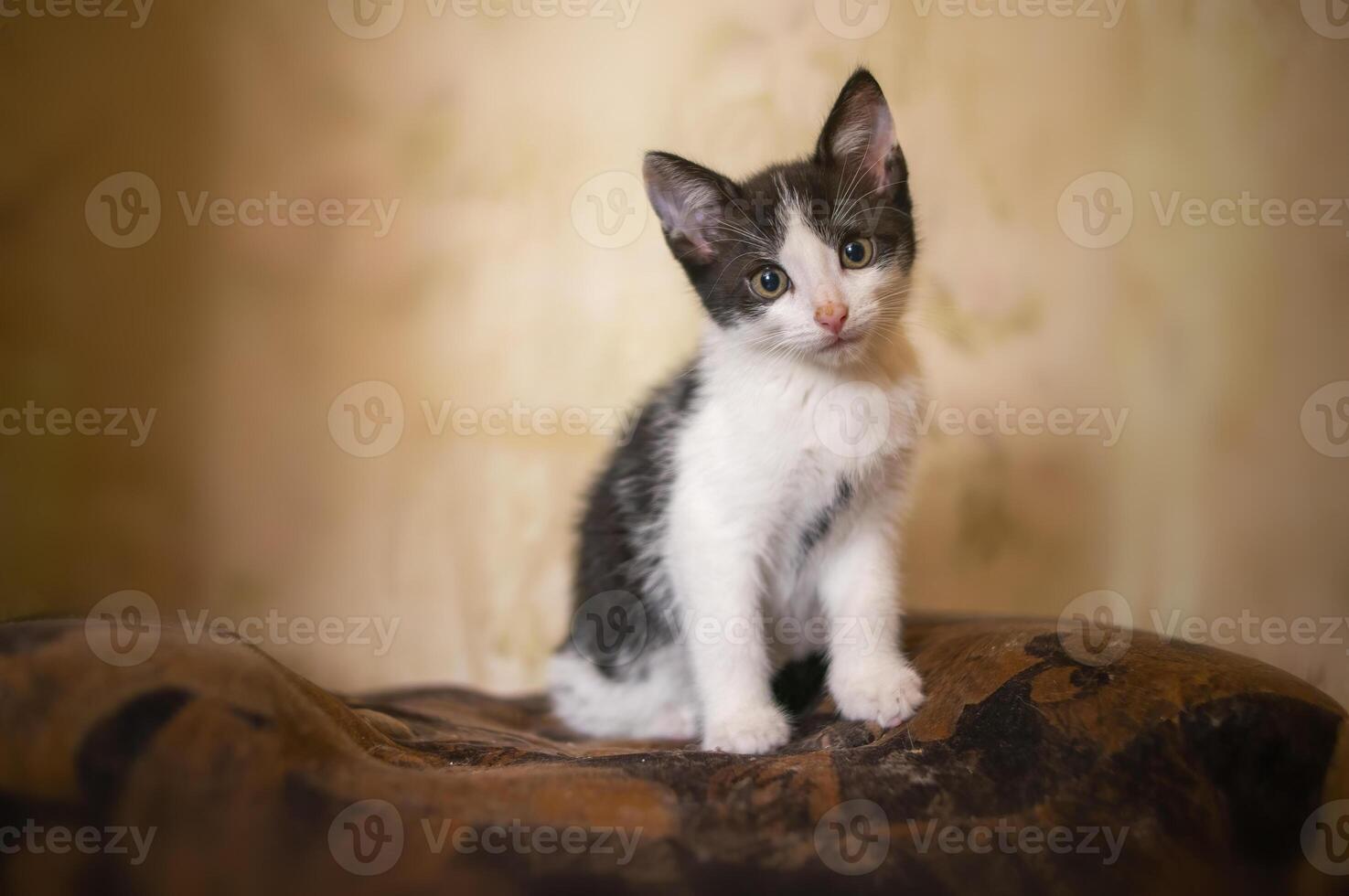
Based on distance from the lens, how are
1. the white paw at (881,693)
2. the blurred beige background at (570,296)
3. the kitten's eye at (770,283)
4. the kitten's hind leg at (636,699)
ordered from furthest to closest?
the blurred beige background at (570,296), the kitten's hind leg at (636,699), the kitten's eye at (770,283), the white paw at (881,693)

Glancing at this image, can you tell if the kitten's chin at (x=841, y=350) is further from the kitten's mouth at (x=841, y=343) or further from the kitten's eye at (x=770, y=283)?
the kitten's eye at (x=770, y=283)

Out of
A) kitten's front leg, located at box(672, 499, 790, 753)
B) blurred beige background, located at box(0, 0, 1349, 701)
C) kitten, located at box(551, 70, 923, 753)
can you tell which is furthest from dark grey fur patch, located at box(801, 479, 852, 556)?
blurred beige background, located at box(0, 0, 1349, 701)

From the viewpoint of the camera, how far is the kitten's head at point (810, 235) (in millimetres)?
1527

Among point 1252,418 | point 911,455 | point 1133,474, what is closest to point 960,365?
point 1133,474

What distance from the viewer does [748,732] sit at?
1.45 m

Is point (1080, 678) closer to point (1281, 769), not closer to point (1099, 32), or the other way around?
point (1281, 769)

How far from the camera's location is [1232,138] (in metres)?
2.41

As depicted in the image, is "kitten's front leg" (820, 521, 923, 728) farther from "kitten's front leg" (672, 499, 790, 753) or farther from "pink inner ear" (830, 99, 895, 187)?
"pink inner ear" (830, 99, 895, 187)

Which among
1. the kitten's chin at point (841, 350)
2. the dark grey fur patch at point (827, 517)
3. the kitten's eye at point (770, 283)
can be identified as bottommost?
the dark grey fur patch at point (827, 517)

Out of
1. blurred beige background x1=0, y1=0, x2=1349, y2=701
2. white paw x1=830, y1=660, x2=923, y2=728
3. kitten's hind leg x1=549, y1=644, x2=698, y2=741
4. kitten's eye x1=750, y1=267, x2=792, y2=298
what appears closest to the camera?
white paw x1=830, y1=660, x2=923, y2=728

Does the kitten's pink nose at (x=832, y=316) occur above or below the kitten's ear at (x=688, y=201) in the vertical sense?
below

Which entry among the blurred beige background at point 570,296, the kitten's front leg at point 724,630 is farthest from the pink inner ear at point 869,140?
the blurred beige background at point 570,296

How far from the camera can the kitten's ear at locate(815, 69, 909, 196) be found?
5.26 ft

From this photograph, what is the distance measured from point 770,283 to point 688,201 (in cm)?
22
